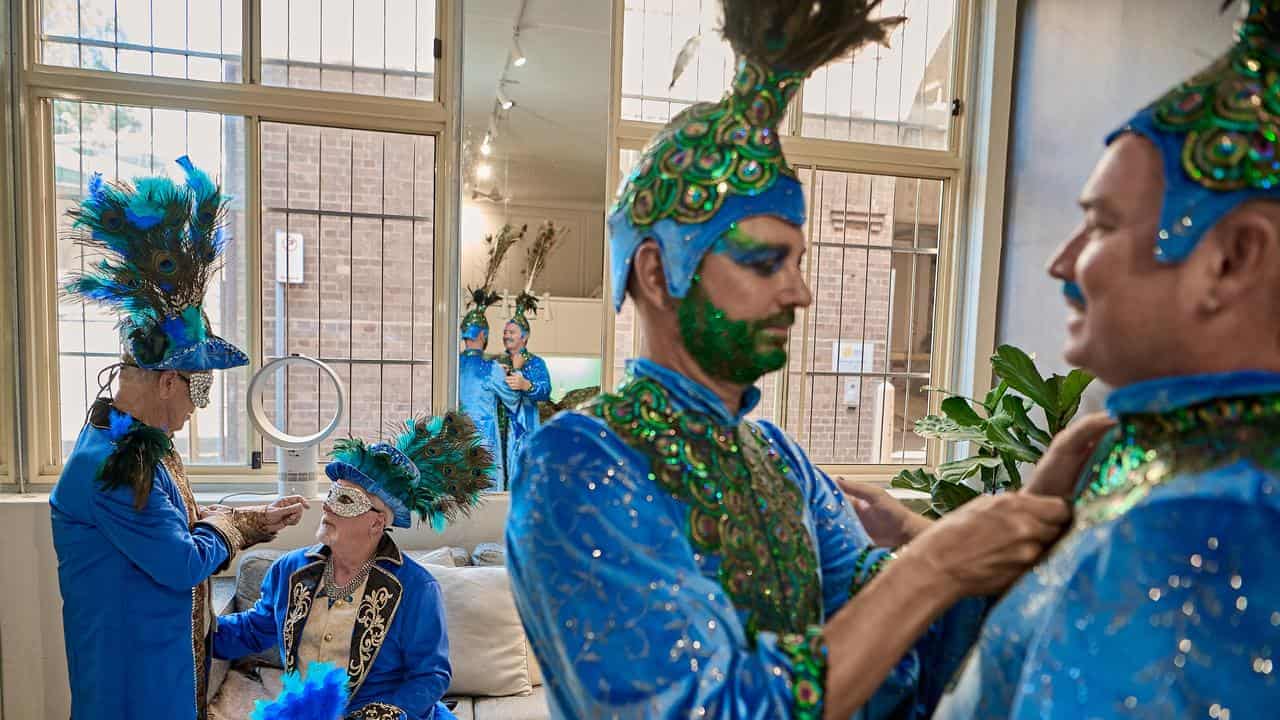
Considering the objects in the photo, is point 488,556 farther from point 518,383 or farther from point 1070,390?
point 1070,390

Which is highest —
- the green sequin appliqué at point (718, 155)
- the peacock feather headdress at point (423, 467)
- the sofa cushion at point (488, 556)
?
the green sequin appliqué at point (718, 155)

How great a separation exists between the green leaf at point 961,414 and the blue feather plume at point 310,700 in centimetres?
228

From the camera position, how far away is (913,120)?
444 centimetres

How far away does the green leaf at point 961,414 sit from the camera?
10.2ft

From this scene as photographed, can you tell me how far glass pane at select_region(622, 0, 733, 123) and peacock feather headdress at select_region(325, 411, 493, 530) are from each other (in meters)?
2.13

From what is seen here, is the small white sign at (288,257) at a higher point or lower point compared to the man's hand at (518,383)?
higher

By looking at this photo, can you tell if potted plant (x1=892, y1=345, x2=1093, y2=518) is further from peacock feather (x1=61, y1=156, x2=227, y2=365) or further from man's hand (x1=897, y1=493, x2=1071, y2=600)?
peacock feather (x1=61, y1=156, x2=227, y2=365)

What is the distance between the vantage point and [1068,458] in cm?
81

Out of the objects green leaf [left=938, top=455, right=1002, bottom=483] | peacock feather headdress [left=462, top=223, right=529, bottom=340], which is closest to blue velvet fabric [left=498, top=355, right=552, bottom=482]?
peacock feather headdress [left=462, top=223, right=529, bottom=340]

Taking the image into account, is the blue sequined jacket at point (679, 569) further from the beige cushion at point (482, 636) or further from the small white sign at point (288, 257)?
the small white sign at point (288, 257)

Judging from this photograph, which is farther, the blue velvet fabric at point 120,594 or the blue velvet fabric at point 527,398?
the blue velvet fabric at point 527,398

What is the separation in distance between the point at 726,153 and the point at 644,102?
3381 millimetres

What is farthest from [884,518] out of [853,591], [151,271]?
[151,271]

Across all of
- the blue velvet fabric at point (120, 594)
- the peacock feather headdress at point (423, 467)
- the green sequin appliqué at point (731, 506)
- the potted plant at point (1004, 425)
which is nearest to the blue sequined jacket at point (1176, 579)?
the green sequin appliqué at point (731, 506)
